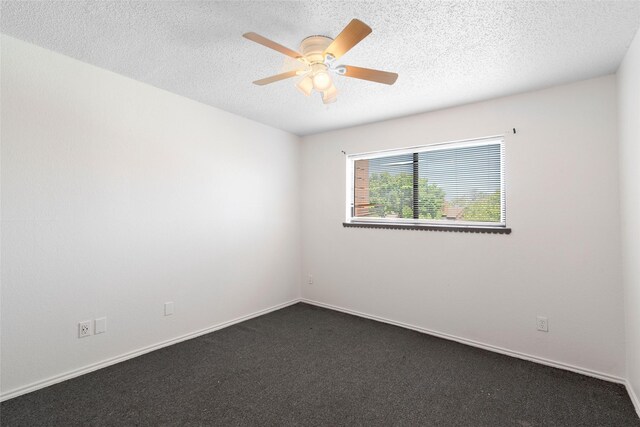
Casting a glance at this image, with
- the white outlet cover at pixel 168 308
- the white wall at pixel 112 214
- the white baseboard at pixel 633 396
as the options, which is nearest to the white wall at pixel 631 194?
the white baseboard at pixel 633 396

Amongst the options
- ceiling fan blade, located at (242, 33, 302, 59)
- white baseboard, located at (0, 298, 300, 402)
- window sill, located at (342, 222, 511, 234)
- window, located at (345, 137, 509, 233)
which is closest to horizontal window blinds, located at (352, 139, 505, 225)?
window, located at (345, 137, 509, 233)

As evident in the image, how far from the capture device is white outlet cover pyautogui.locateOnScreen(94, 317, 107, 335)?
7.86 feet

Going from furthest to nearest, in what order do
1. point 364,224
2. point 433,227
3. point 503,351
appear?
point 364,224, point 433,227, point 503,351

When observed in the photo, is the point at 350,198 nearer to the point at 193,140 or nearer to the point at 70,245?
the point at 193,140

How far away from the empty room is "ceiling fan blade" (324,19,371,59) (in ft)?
0.08

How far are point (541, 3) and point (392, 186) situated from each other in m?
2.23

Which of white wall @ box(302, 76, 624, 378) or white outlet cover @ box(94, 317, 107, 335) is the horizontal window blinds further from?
white outlet cover @ box(94, 317, 107, 335)

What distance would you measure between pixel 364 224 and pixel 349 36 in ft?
Answer: 8.03

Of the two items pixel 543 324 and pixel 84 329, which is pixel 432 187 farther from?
pixel 84 329

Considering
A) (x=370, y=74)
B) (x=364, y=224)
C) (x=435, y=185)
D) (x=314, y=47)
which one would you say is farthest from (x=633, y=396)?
(x=314, y=47)

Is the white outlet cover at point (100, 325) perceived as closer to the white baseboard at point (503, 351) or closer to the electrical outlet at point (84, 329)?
the electrical outlet at point (84, 329)

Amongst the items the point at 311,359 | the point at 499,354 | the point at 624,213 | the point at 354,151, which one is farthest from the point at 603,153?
the point at 311,359

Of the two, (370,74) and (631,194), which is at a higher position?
(370,74)

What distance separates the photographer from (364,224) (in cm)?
370
